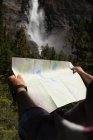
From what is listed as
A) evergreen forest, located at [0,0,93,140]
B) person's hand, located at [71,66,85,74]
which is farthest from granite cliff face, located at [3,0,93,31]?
person's hand, located at [71,66,85,74]

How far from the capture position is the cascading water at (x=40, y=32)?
3625 inches

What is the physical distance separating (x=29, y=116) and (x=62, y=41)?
9233 cm

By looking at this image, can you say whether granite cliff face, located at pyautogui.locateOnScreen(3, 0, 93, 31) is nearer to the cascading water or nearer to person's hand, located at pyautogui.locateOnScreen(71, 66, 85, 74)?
the cascading water

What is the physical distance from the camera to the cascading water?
92062 millimetres

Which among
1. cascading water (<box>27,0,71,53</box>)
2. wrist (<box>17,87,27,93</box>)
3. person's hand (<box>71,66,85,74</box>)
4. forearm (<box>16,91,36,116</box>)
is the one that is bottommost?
cascading water (<box>27,0,71,53</box>)

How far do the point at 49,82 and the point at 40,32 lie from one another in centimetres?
9195

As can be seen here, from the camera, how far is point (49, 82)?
2.95 m

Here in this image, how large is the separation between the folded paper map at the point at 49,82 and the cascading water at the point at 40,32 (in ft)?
287

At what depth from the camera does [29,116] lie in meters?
1.73

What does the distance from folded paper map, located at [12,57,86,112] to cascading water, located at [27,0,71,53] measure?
8737cm

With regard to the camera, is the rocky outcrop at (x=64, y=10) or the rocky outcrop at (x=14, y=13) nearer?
the rocky outcrop at (x=14, y=13)

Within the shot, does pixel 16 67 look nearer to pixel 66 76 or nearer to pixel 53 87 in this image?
pixel 53 87

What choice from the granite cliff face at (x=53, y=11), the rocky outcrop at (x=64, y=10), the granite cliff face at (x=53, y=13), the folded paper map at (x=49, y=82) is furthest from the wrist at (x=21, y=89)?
the rocky outcrop at (x=64, y=10)

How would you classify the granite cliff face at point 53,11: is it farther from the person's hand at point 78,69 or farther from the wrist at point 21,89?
the wrist at point 21,89
